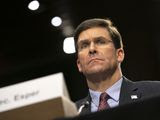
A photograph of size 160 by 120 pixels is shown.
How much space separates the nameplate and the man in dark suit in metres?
0.89

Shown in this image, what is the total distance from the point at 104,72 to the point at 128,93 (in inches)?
7.6

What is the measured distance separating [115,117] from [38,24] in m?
2.02

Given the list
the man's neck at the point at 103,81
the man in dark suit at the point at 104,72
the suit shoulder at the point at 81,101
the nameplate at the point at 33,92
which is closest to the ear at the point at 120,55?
the man in dark suit at the point at 104,72

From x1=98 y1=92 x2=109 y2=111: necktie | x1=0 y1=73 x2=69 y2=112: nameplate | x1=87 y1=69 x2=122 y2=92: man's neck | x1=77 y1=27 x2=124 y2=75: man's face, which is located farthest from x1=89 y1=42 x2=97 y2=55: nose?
x1=0 y1=73 x2=69 y2=112: nameplate

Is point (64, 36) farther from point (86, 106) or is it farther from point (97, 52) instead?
point (86, 106)

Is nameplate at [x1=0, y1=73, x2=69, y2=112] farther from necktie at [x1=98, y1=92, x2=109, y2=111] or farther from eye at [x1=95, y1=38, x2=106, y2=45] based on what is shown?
eye at [x1=95, y1=38, x2=106, y2=45]

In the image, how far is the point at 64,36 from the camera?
2.65 metres

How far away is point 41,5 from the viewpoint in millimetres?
2887

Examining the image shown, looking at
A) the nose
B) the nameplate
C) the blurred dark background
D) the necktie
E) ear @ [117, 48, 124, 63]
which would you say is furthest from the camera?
the blurred dark background

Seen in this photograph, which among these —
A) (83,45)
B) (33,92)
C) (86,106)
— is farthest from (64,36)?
(33,92)

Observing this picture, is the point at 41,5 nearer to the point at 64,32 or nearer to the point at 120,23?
the point at 64,32

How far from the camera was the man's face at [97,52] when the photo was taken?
83.2 inches

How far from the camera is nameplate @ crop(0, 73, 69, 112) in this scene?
1.11 meters

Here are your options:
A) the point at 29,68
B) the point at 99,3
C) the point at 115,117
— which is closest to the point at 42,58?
the point at 29,68
